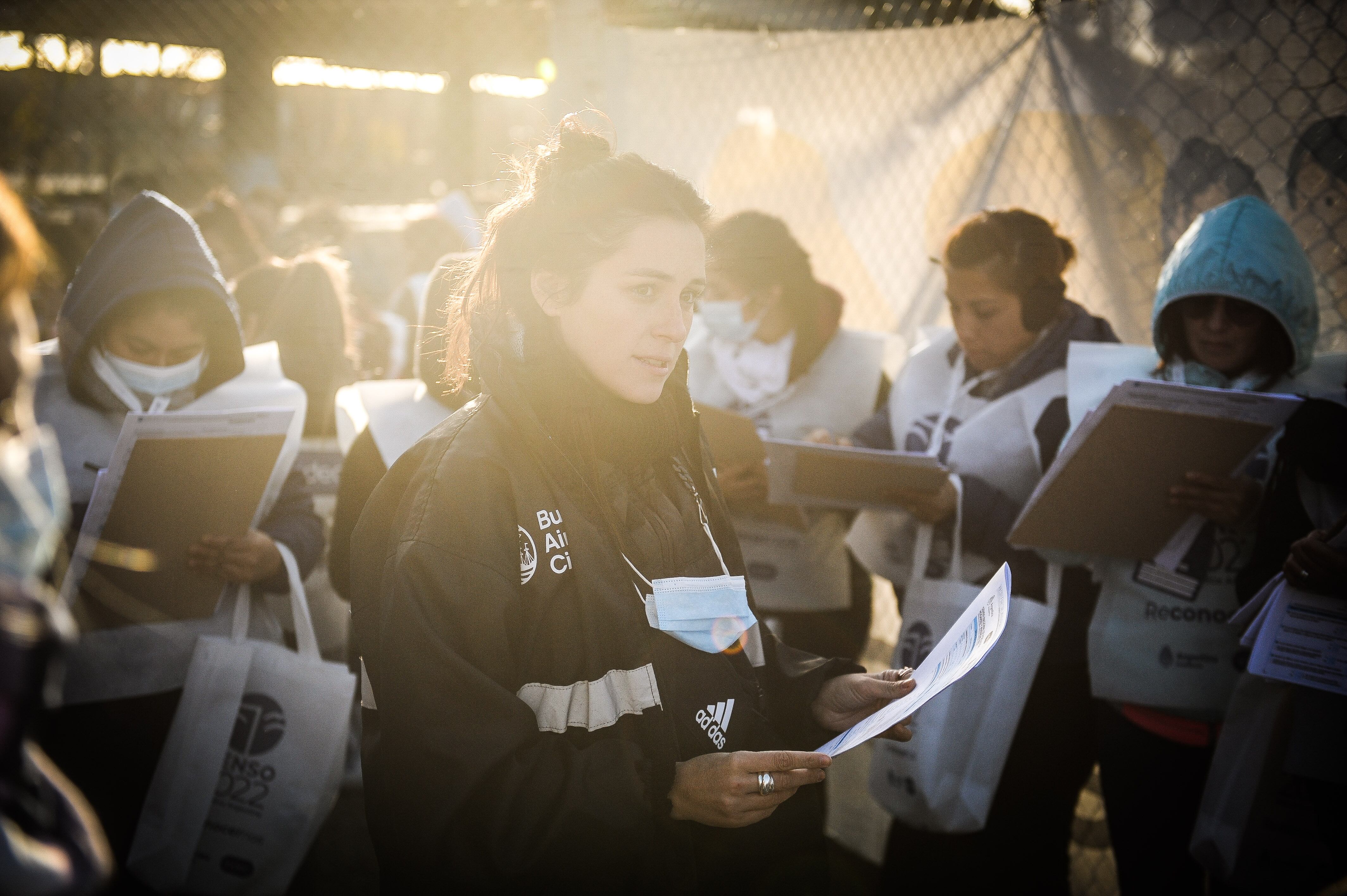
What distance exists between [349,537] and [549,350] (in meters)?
1.29

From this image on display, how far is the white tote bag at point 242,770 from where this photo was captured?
2.12m

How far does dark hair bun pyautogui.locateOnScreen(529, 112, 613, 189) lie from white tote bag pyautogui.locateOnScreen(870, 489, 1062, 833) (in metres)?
1.62

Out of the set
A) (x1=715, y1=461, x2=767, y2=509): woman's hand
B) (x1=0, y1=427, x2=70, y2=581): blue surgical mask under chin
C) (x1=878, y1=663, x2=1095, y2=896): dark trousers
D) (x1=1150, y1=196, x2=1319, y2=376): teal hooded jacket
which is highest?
(x1=1150, y1=196, x2=1319, y2=376): teal hooded jacket

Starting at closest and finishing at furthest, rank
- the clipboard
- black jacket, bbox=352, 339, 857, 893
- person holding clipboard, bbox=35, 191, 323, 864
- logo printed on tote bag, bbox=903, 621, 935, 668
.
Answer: black jacket, bbox=352, 339, 857, 893 < person holding clipboard, bbox=35, 191, 323, 864 < the clipboard < logo printed on tote bag, bbox=903, 621, 935, 668

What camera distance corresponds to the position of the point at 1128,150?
3.03 m

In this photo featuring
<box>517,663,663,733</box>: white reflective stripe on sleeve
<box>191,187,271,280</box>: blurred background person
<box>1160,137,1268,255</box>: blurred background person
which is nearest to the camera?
<box>517,663,663,733</box>: white reflective stripe on sleeve

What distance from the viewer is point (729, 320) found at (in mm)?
3334

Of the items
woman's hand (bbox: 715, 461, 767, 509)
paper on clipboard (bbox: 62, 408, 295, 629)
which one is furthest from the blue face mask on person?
woman's hand (bbox: 715, 461, 767, 509)

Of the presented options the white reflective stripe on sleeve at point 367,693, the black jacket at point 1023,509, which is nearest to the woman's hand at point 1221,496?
the black jacket at point 1023,509

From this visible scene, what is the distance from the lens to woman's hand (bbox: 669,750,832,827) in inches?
52.8

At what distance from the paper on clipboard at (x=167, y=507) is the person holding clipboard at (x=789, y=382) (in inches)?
65.1

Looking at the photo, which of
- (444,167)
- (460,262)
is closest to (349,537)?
(460,262)

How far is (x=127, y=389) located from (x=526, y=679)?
1545mm

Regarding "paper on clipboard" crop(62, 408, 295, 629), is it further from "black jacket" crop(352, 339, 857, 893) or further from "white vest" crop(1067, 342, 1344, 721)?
"white vest" crop(1067, 342, 1344, 721)
